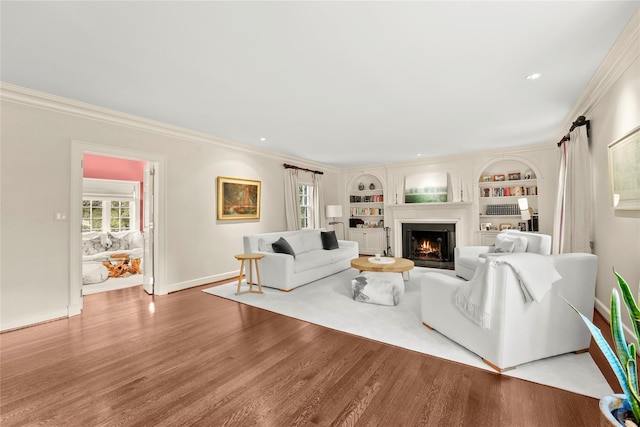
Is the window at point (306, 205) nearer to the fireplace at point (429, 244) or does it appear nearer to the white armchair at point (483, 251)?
the fireplace at point (429, 244)

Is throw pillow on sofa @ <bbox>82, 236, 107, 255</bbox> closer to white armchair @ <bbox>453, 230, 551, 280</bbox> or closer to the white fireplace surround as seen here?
the white fireplace surround

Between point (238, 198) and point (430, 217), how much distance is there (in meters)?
4.64

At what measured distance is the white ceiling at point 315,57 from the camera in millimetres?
1985

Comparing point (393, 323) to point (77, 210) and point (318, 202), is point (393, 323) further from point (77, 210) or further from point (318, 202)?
point (318, 202)

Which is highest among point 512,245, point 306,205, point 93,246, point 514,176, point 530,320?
point 514,176

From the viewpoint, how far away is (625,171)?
2.50 m

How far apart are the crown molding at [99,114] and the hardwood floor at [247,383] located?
253 centimetres

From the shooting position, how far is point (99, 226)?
704 cm

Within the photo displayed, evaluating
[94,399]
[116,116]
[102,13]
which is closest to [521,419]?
[94,399]

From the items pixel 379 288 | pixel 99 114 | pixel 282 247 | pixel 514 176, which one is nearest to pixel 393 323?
pixel 379 288

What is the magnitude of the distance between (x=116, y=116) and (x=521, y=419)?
5.17 meters

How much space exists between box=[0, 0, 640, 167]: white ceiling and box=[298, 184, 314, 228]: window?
3279 millimetres

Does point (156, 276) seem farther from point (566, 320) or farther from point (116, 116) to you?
point (566, 320)

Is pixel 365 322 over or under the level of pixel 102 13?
under
